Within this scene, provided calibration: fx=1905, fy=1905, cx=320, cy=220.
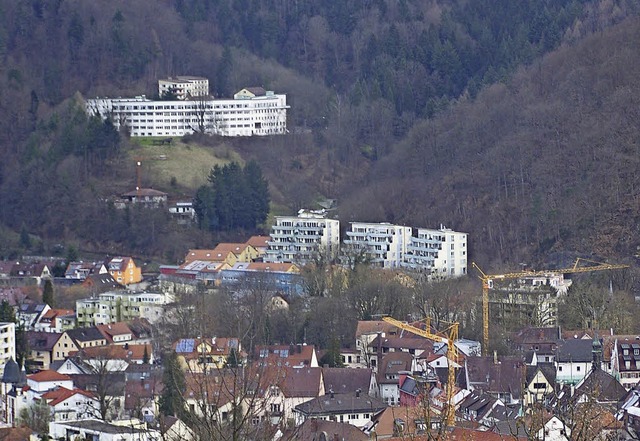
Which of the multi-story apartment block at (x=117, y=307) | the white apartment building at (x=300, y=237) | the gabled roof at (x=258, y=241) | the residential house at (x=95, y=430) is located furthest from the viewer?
the gabled roof at (x=258, y=241)

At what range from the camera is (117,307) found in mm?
56219

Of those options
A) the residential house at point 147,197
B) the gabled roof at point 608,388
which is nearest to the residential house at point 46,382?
the gabled roof at point 608,388

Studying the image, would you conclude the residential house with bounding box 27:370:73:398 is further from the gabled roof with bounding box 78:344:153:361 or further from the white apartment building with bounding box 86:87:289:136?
the white apartment building with bounding box 86:87:289:136

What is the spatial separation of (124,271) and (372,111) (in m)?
21.3

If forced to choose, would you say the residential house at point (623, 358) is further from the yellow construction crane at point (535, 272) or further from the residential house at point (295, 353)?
the residential house at point (295, 353)

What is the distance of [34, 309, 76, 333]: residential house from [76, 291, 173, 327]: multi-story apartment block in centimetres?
32

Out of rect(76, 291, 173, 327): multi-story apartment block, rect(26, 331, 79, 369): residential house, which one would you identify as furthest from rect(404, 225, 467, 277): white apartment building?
rect(26, 331, 79, 369): residential house

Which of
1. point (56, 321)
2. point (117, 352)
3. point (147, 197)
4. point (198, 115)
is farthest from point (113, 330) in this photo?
point (198, 115)

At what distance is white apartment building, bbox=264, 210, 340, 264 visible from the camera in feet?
209

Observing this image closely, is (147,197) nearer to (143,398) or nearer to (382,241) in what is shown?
(382,241)

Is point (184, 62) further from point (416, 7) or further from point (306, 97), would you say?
point (416, 7)

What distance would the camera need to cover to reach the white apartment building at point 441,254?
5997cm

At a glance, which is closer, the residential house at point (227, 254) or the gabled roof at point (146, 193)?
the residential house at point (227, 254)

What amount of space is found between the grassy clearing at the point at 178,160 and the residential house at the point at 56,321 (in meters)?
18.2
